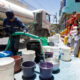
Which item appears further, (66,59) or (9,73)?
(66,59)

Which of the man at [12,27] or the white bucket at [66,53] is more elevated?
the man at [12,27]

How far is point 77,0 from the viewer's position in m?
9.49

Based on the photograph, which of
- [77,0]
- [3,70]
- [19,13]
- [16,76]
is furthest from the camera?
[77,0]

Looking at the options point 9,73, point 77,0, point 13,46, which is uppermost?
point 77,0

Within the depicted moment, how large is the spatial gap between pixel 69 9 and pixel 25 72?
31.8 ft

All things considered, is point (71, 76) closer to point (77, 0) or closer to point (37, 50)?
point (37, 50)

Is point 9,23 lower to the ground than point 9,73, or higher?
higher

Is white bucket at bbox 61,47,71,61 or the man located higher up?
the man

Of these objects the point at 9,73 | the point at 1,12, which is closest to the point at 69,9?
the point at 1,12

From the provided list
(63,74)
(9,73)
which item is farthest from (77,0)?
(9,73)

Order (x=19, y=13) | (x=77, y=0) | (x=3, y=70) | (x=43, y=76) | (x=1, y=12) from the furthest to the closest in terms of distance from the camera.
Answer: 1. (x=77, y=0)
2. (x=19, y=13)
3. (x=1, y=12)
4. (x=43, y=76)
5. (x=3, y=70)

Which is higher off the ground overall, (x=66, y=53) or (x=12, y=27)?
(x=12, y=27)

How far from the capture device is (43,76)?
155cm

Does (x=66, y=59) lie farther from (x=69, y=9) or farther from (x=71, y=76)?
(x=69, y=9)
